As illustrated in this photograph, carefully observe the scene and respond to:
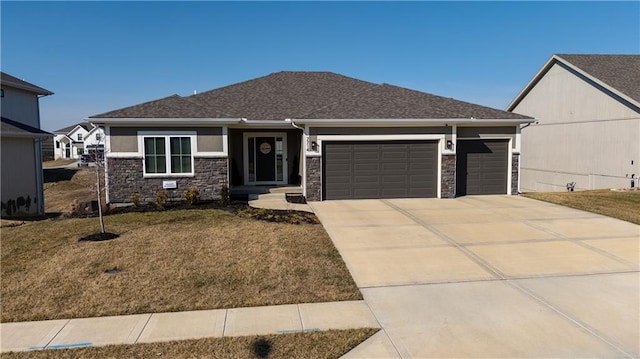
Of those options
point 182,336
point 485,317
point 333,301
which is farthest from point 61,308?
point 485,317

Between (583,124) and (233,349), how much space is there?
24.4 m

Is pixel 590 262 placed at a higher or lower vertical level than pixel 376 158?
lower

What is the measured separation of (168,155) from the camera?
14.4 m

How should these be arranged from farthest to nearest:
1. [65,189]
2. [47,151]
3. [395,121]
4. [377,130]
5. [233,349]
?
[47,151]
[65,189]
[377,130]
[395,121]
[233,349]

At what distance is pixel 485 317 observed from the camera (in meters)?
5.36

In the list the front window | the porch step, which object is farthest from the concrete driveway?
the front window

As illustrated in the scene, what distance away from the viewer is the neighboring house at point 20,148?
1573cm

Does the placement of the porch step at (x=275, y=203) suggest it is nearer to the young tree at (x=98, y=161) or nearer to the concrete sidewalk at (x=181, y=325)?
the young tree at (x=98, y=161)

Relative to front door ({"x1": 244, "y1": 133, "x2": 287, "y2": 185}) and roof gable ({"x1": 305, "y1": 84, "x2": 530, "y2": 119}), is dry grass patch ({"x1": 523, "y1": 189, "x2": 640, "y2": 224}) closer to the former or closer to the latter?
roof gable ({"x1": 305, "y1": 84, "x2": 530, "y2": 119})

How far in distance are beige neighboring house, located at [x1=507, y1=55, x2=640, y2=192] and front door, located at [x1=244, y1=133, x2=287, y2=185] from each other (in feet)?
36.8

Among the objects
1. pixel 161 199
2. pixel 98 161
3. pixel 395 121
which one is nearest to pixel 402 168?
pixel 395 121

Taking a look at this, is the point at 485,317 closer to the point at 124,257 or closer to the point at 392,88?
the point at 124,257

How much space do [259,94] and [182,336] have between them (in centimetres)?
1557

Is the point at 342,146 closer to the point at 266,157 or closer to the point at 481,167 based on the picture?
the point at 266,157
